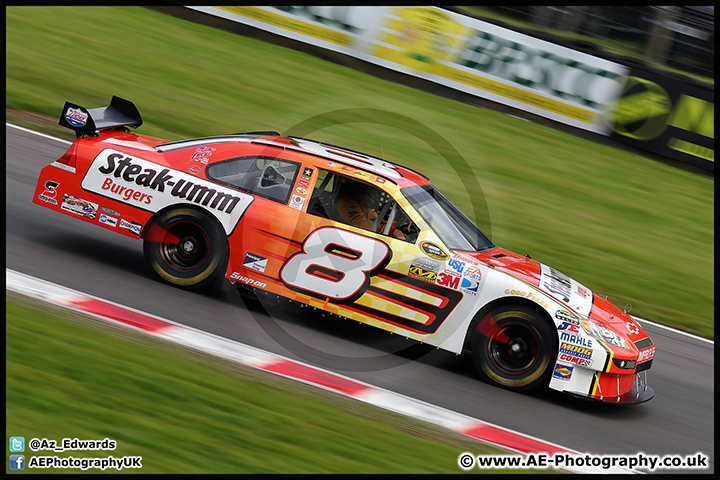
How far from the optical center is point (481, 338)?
20.1 feet

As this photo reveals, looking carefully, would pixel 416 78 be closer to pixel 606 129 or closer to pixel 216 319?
pixel 606 129

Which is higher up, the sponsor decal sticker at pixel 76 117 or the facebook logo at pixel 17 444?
the sponsor decal sticker at pixel 76 117

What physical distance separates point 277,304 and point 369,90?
886cm

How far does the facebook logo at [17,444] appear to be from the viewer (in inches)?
156

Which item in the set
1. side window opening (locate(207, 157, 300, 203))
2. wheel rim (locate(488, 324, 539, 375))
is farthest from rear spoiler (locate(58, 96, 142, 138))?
wheel rim (locate(488, 324, 539, 375))

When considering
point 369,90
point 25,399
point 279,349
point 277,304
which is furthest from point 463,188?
point 25,399

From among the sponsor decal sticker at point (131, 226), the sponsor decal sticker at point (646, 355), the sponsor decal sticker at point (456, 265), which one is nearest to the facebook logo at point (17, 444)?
the sponsor decal sticker at point (131, 226)

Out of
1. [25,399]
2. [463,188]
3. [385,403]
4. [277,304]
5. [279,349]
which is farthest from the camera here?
[463,188]

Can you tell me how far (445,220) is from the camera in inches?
256

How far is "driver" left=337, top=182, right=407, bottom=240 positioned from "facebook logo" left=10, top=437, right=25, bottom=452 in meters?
3.29

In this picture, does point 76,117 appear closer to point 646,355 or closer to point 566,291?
point 566,291

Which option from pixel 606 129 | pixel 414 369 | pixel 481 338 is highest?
pixel 606 129

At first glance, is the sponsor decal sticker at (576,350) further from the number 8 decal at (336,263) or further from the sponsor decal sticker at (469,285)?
the number 8 decal at (336,263)

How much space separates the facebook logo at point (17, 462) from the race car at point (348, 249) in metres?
2.81
